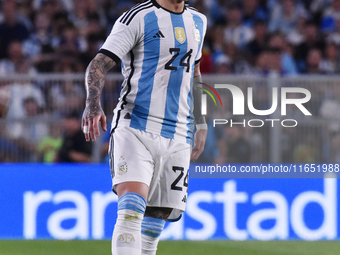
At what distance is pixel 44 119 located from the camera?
7.41 m

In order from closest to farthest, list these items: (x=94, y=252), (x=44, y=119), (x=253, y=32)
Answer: (x=94, y=252), (x=44, y=119), (x=253, y=32)

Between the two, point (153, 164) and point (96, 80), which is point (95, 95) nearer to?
point (96, 80)

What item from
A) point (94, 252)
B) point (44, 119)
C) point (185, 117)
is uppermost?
point (185, 117)

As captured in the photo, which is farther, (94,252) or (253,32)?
(253,32)

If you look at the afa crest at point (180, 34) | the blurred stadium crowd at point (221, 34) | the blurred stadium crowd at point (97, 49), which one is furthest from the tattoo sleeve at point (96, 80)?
the blurred stadium crowd at point (221, 34)

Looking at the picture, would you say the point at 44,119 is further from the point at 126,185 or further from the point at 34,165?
the point at 126,185

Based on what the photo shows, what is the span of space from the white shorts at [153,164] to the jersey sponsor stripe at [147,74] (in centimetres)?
9

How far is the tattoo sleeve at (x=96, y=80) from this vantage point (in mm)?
3457

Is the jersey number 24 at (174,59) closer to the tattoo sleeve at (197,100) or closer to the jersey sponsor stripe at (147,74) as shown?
the jersey sponsor stripe at (147,74)

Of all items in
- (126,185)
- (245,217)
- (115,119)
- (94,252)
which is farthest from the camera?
(245,217)

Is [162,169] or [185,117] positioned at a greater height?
[185,117]

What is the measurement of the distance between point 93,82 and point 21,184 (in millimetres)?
3768

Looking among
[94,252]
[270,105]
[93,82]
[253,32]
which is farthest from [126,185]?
[253,32]

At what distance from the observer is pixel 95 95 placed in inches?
137
